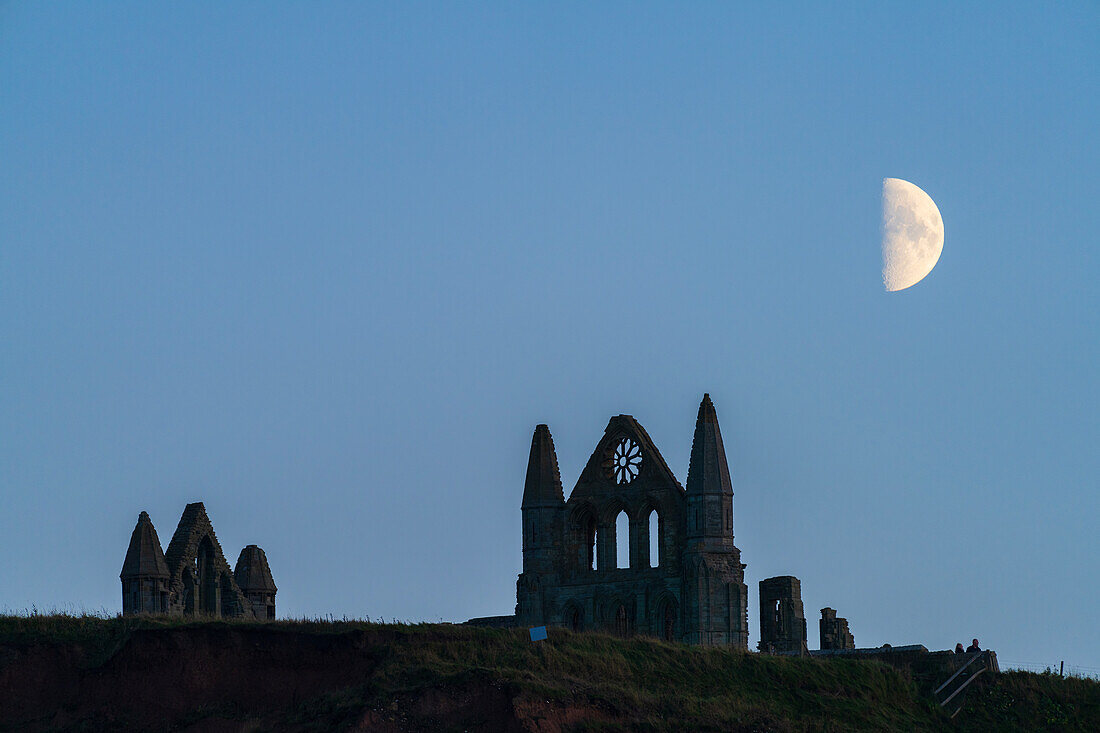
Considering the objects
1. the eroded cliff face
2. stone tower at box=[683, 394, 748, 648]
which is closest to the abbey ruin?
stone tower at box=[683, 394, 748, 648]

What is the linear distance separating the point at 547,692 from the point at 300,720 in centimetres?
537

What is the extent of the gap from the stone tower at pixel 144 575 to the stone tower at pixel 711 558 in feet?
52.3

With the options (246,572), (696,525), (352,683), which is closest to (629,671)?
→ (352,683)

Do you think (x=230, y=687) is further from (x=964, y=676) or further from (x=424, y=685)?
(x=964, y=676)

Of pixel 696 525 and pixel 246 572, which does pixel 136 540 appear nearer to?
pixel 246 572

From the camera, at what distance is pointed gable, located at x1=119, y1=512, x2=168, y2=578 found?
5428 centimetres

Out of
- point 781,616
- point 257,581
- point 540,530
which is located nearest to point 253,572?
point 257,581

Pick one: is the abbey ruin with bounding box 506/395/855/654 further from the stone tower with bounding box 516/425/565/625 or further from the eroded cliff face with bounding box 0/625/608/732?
the eroded cliff face with bounding box 0/625/608/732

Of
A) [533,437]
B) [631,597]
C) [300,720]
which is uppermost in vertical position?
[533,437]

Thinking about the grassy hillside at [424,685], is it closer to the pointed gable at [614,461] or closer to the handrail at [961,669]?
the handrail at [961,669]

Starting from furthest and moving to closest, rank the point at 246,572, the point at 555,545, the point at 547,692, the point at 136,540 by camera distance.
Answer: the point at 555,545, the point at 246,572, the point at 136,540, the point at 547,692

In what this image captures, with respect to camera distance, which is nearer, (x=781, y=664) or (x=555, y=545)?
(x=781, y=664)

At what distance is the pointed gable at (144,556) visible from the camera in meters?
54.3

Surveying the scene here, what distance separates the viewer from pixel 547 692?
39875 mm
